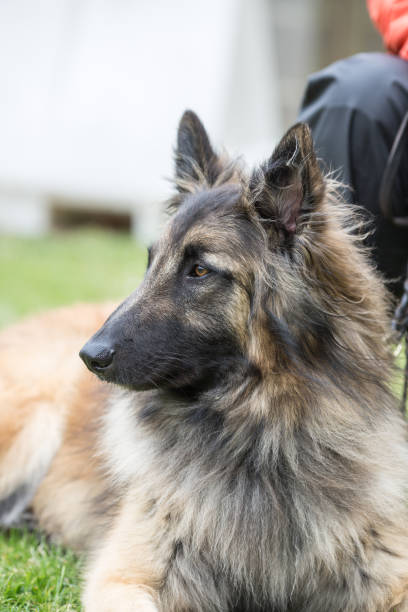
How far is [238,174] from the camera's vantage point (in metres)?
3.44

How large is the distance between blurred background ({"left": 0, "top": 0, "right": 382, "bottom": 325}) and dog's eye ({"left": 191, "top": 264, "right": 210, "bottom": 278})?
817cm

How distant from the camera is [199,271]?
3043 mm

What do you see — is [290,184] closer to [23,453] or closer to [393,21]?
[393,21]

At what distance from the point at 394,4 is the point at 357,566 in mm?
2487

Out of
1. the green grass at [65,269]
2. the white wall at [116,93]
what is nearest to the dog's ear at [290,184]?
the green grass at [65,269]

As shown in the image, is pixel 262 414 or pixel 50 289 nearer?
pixel 262 414

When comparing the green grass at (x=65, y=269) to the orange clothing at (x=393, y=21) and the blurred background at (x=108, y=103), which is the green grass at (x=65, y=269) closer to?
the blurred background at (x=108, y=103)

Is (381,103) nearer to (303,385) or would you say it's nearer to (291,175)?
(291,175)

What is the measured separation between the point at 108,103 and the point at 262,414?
1016 centimetres

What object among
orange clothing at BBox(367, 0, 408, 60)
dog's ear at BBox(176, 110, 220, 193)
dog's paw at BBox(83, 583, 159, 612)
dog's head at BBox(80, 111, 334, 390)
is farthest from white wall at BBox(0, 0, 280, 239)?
dog's paw at BBox(83, 583, 159, 612)

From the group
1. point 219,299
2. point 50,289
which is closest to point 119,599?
point 219,299

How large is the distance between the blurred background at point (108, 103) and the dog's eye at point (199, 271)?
817cm

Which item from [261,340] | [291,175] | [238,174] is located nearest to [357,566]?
[261,340]

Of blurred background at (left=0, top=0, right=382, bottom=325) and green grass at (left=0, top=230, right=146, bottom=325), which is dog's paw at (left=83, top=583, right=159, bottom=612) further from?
blurred background at (left=0, top=0, right=382, bottom=325)
